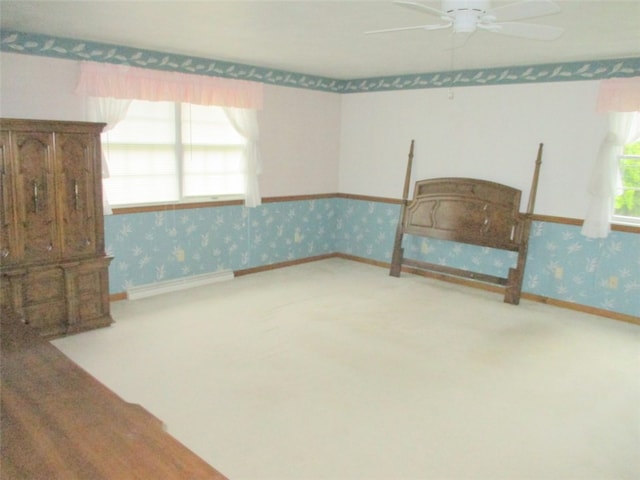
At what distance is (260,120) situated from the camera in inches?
230

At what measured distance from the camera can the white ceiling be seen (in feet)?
10.0

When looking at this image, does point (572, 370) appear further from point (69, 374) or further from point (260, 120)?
point (260, 120)

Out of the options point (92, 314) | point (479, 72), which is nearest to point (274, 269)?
point (92, 314)

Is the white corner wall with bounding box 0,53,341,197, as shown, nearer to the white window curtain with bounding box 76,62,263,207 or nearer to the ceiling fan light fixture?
the white window curtain with bounding box 76,62,263,207

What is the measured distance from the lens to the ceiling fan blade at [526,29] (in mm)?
2500

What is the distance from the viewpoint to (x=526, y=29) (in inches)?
102

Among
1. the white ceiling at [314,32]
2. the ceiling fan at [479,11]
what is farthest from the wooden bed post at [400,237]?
the ceiling fan at [479,11]

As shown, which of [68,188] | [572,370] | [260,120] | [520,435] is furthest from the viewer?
[260,120]

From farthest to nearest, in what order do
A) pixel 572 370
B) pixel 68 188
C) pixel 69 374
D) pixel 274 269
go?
pixel 274 269 < pixel 68 188 < pixel 572 370 < pixel 69 374

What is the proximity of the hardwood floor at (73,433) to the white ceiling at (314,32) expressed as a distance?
87.3 inches

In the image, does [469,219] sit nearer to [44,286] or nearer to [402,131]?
[402,131]

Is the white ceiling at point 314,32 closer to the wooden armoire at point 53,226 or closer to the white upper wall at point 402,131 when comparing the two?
the white upper wall at point 402,131

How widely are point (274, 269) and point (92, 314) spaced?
2.53 m

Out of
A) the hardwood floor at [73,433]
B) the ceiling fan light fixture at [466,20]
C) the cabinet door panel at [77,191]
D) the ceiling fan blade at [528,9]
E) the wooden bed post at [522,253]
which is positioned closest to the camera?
the hardwood floor at [73,433]
